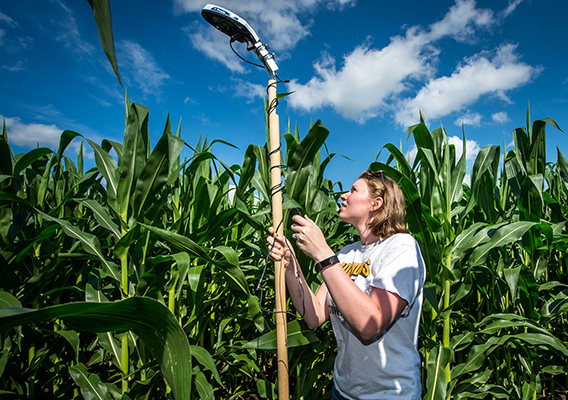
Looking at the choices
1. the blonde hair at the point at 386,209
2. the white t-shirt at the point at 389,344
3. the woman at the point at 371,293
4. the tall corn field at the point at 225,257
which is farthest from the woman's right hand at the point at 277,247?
the blonde hair at the point at 386,209

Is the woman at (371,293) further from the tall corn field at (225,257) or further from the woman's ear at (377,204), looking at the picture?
the tall corn field at (225,257)

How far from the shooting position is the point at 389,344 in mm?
1246

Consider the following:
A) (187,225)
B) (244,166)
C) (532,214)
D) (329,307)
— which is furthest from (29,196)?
(532,214)

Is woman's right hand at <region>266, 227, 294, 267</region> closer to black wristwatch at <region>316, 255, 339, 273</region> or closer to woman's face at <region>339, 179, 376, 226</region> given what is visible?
black wristwatch at <region>316, 255, 339, 273</region>

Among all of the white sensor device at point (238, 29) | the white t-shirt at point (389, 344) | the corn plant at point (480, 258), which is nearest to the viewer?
the white sensor device at point (238, 29)

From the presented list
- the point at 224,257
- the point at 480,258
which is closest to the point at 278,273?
the point at 224,257

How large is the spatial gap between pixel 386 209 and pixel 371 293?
43 centimetres

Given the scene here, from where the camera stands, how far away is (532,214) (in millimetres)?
1873

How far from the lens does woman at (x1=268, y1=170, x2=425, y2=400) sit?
3.72 ft

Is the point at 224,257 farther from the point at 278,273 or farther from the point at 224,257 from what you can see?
the point at 278,273

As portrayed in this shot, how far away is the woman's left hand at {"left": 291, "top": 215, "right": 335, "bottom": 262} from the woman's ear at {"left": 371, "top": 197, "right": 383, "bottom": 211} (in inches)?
16.1

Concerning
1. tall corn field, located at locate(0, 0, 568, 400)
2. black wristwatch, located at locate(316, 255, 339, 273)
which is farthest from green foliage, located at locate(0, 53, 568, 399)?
black wristwatch, located at locate(316, 255, 339, 273)

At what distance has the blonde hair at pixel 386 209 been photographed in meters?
1.46

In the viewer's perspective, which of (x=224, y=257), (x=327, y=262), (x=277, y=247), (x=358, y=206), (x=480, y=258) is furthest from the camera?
(x=224, y=257)
